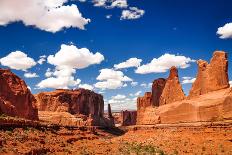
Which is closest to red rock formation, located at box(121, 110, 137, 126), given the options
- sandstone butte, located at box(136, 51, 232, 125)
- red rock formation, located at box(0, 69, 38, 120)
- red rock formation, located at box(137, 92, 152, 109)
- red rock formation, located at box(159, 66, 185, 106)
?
red rock formation, located at box(137, 92, 152, 109)

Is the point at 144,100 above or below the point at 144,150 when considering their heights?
above

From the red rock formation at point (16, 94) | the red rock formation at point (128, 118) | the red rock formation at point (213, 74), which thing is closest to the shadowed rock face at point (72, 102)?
the red rock formation at point (128, 118)

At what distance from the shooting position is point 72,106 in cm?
13275

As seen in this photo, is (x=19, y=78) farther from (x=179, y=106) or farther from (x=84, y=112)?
(x=84, y=112)

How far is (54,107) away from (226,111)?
87337mm

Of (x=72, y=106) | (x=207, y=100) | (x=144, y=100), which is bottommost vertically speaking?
(x=207, y=100)

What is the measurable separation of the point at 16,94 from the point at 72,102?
6831 cm

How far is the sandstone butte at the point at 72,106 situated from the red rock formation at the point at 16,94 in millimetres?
38343

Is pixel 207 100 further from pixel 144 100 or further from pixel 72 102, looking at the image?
pixel 72 102

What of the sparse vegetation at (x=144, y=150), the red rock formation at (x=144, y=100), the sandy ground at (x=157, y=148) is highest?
the red rock formation at (x=144, y=100)

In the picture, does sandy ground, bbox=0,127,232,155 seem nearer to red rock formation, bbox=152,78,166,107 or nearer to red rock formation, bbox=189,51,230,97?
red rock formation, bbox=189,51,230,97

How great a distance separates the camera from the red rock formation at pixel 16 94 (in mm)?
63562

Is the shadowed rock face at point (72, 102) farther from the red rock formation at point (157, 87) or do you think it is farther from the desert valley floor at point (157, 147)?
Answer: the desert valley floor at point (157, 147)

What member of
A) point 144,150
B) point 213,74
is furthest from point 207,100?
point 144,150
